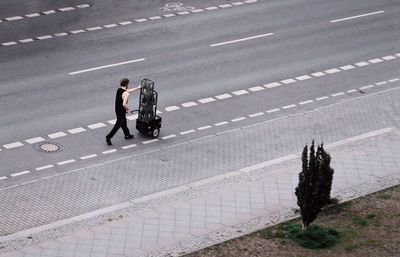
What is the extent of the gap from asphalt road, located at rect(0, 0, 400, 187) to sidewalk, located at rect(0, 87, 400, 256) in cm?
96

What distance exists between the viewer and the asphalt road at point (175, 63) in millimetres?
27281

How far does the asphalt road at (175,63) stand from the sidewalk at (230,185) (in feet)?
3.15

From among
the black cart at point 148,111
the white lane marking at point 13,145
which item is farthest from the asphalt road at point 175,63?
the black cart at point 148,111

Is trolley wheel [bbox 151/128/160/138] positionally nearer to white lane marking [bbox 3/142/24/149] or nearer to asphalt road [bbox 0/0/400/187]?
asphalt road [bbox 0/0/400/187]

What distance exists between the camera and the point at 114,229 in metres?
21.6

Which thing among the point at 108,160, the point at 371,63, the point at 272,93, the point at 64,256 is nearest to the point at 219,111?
the point at 272,93

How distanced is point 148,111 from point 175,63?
5728 millimetres

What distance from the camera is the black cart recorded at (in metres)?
27.0

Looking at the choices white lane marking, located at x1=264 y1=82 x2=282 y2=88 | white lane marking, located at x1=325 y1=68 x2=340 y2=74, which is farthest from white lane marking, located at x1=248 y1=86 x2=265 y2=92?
white lane marking, located at x1=325 y1=68 x2=340 y2=74

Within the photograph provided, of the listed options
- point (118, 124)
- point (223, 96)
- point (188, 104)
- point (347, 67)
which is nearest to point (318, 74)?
point (347, 67)

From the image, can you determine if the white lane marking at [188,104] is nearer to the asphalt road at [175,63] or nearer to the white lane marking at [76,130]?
the asphalt road at [175,63]

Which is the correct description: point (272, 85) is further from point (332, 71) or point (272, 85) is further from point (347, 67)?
point (347, 67)

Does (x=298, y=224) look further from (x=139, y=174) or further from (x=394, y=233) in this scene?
(x=139, y=174)

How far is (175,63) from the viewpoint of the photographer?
3256cm
